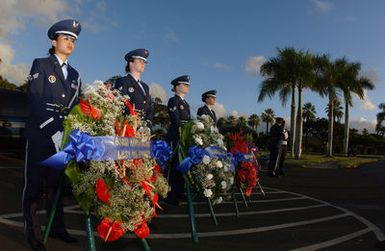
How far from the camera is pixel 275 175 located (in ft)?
54.9

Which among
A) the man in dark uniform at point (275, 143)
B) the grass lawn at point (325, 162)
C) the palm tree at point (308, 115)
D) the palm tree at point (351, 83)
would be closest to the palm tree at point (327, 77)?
the palm tree at point (351, 83)

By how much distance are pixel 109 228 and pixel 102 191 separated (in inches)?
13.3

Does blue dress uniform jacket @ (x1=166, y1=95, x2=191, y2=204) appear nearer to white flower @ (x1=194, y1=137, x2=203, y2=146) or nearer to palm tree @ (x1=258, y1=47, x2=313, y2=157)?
white flower @ (x1=194, y1=137, x2=203, y2=146)

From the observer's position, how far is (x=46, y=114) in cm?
483

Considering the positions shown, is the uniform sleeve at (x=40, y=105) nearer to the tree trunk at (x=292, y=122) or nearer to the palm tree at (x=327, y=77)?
the tree trunk at (x=292, y=122)

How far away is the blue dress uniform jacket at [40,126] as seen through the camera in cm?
478

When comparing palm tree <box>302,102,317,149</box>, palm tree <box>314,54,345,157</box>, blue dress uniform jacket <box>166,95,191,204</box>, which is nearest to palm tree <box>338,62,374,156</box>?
palm tree <box>314,54,345,157</box>

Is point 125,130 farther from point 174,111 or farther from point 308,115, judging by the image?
point 308,115

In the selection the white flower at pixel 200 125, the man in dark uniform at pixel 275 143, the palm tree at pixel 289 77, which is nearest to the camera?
the white flower at pixel 200 125

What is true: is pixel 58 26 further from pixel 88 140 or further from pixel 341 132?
pixel 341 132

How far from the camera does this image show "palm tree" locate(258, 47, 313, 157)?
110 feet

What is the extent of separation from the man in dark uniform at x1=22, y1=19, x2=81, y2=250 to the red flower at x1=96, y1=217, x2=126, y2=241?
131cm

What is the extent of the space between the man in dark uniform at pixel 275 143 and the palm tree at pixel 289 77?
17.0 m

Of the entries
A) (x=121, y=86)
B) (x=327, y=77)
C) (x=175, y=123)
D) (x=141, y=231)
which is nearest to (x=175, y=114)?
(x=175, y=123)
